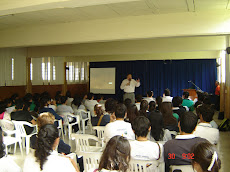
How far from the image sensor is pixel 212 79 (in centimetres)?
1241

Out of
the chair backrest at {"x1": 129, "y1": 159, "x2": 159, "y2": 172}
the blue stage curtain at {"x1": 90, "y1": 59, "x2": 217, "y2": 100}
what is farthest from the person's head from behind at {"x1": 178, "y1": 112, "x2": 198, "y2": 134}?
the blue stage curtain at {"x1": 90, "y1": 59, "x2": 217, "y2": 100}

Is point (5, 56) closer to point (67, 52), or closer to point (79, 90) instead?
point (67, 52)

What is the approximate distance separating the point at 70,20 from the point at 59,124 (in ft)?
8.41

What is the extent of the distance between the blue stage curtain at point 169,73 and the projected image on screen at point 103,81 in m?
0.33

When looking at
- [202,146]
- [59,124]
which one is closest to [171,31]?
[59,124]

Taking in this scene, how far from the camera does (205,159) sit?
140 centimetres

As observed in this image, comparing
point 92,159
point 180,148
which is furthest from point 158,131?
point 92,159

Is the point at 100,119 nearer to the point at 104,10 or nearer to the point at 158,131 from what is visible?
the point at 158,131

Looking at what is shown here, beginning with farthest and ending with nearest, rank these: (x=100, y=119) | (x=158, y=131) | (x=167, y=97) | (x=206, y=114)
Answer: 1. (x=167, y=97)
2. (x=100, y=119)
3. (x=158, y=131)
4. (x=206, y=114)

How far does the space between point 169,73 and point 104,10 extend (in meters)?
9.30

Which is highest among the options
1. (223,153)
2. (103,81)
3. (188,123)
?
(103,81)

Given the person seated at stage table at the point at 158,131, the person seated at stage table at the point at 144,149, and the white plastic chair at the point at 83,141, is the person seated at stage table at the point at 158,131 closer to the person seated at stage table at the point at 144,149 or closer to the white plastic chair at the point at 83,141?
the white plastic chair at the point at 83,141

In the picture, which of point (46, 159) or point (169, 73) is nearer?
point (46, 159)

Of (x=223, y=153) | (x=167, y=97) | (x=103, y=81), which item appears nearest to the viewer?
(x=223, y=153)
